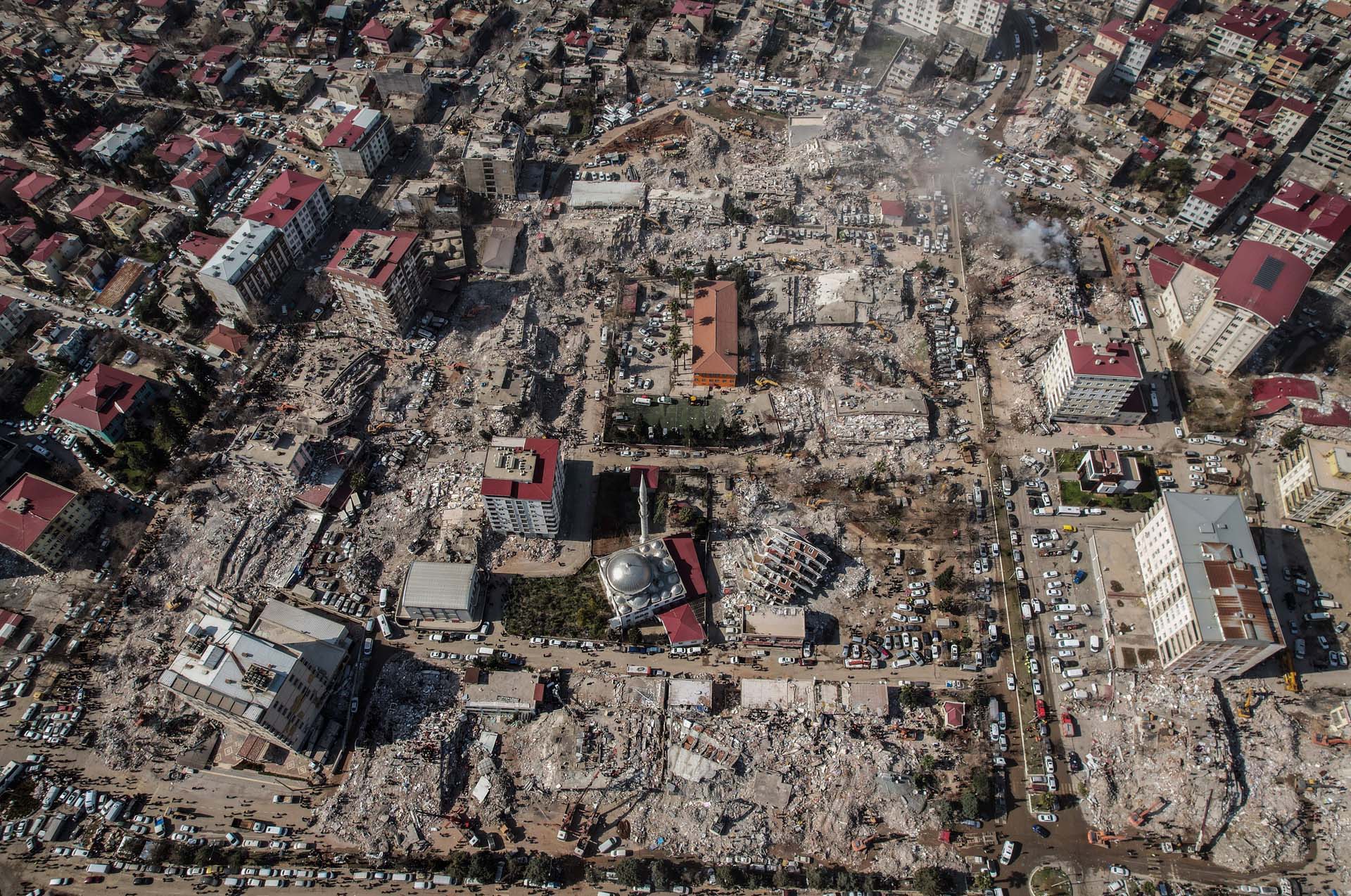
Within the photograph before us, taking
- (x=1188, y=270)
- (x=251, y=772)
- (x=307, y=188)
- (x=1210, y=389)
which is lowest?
(x=251, y=772)

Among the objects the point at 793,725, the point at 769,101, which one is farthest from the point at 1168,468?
the point at 769,101

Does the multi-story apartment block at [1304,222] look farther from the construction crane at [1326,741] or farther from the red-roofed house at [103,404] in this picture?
the red-roofed house at [103,404]

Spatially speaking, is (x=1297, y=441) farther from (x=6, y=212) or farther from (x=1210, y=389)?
(x=6, y=212)

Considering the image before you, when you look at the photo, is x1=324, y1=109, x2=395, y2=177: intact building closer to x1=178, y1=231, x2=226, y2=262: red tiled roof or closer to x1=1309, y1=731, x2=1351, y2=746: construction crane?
x1=178, y1=231, x2=226, y2=262: red tiled roof

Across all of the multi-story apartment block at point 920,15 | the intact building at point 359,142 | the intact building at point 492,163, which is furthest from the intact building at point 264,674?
the multi-story apartment block at point 920,15

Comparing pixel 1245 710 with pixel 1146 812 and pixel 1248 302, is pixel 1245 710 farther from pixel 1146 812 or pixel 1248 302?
pixel 1248 302

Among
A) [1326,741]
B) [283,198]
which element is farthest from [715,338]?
[1326,741]
